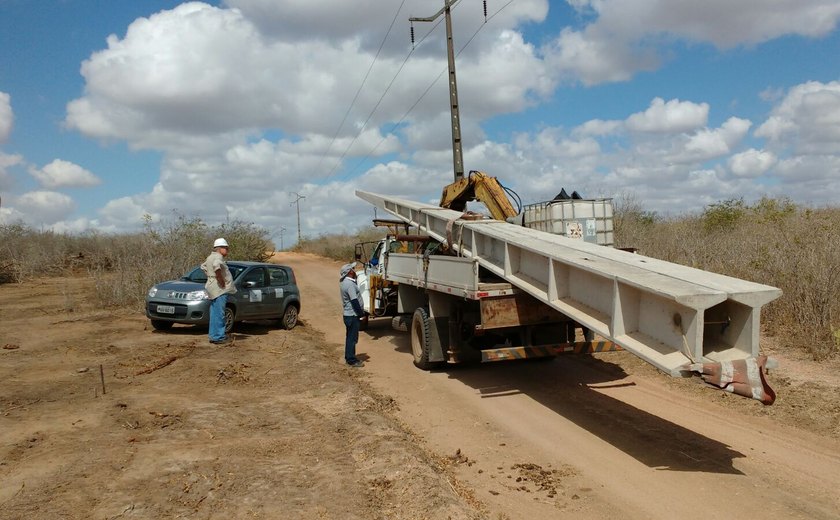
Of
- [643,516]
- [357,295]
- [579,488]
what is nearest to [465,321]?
[357,295]

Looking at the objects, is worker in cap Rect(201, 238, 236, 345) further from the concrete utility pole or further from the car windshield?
the concrete utility pole

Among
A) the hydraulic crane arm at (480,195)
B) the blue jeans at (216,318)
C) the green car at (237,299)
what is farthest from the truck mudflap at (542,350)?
the green car at (237,299)

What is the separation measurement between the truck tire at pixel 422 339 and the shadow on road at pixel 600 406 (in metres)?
0.38

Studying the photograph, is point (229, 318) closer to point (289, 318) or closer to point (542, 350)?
point (289, 318)

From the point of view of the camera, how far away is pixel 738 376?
4504 millimetres

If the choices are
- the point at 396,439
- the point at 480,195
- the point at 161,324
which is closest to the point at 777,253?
the point at 480,195

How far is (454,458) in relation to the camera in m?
5.53

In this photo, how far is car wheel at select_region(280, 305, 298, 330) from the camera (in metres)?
13.0

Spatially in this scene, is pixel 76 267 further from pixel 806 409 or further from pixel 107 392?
pixel 806 409

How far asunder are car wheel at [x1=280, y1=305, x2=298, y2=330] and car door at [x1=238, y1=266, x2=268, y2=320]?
711 millimetres

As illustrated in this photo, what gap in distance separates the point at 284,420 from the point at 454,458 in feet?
6.31

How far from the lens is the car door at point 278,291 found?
12555mm

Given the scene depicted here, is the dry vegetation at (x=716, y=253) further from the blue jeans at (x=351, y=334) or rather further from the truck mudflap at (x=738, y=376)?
the blue jeans at (x=351, y=334)

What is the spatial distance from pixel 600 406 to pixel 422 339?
3.11 metres
